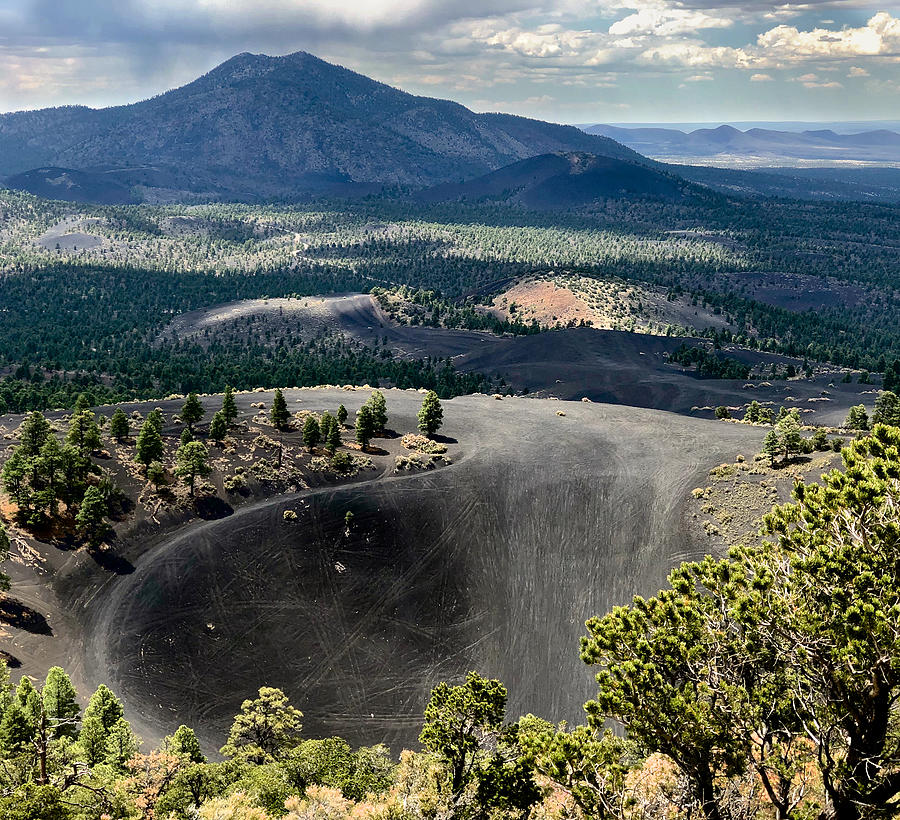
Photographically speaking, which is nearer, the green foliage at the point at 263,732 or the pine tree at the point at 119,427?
the green foliage at the point at 263,732

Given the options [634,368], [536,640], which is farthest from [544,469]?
[634,368]

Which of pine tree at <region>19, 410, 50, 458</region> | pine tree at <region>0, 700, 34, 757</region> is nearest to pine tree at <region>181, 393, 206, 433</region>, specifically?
pine tree at <region>19, 410, 50, 458</region>

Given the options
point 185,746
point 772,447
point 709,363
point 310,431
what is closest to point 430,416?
point 310,431

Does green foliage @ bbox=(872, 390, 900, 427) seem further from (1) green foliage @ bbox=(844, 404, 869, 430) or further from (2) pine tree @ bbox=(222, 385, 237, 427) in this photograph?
(2) pine tree @ bbox=(222, 385, 237, 427)

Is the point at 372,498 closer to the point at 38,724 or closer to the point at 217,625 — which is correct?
the point at 217,625

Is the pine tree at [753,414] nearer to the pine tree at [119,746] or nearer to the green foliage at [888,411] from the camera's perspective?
the green foliage at [888,411]

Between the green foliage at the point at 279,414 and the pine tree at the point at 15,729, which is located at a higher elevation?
the green foliage at the point at 279,414

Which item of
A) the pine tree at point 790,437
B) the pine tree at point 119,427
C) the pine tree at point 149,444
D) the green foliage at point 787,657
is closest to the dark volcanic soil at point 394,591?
the pine tree at point 790,437

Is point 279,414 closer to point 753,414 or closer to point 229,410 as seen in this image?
point 229,410
